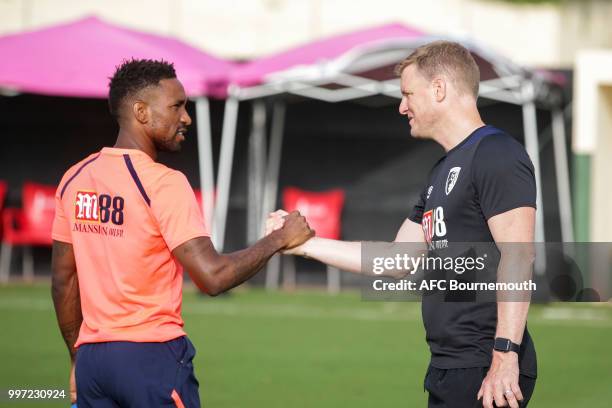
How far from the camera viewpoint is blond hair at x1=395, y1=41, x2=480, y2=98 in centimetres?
424

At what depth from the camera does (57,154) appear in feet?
61.0

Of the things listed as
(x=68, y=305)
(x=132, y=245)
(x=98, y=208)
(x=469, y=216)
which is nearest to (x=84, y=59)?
(x=68, y=305)

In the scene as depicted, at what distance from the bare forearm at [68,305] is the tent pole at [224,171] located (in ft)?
38.1

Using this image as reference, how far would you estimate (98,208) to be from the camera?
413 cm

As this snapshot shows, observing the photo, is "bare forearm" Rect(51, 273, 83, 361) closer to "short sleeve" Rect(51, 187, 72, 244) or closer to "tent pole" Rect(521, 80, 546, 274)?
"short sleeve" Rect(51, 187, 72, 244)

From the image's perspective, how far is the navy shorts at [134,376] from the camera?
13.1ft

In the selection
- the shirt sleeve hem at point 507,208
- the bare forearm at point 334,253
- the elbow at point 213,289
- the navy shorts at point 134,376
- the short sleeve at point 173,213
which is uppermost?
the shirt sleeve hem at point 507,208

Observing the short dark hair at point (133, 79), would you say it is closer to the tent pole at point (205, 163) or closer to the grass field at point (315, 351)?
the grass field at point (315, 351)

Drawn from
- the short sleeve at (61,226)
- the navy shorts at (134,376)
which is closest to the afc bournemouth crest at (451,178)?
the navy shorts at (134,376)

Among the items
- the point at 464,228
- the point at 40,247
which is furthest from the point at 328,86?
the point at 464,228

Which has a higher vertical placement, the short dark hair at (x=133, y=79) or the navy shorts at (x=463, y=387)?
the short dark hair at (x=133, y=79)

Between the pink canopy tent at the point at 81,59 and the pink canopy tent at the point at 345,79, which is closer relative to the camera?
the pink canopy tent at the point at 345,79

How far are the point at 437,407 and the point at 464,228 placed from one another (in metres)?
0.74

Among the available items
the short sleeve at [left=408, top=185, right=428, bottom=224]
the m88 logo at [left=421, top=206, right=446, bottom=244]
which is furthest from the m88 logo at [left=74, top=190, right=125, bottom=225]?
the short sleeve at [left=408, top=185, right=428, bottom=224]
